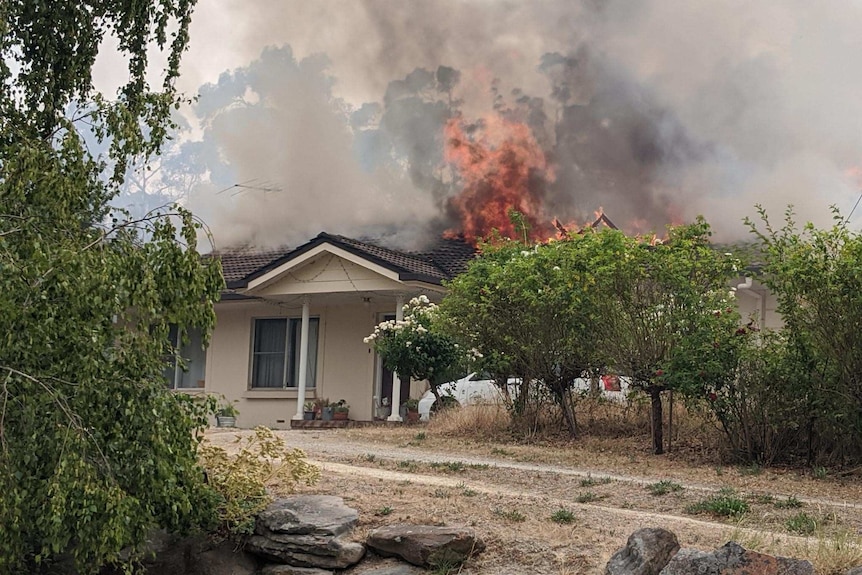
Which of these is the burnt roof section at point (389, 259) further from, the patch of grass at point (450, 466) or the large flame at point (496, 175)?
the patch of grass at point (450, 466)

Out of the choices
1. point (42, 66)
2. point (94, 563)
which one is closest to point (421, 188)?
point (42, 66)

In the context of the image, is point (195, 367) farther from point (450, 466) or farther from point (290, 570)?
point (290, 570)

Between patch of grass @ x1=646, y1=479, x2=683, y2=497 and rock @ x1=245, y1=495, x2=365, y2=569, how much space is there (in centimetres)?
294

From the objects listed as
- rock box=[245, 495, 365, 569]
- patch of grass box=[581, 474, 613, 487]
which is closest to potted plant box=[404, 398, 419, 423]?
patch of grass box=[581, 474, 613, 487]

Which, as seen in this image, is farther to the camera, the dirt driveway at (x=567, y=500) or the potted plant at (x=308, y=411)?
the potted plant at (x=308, y=411)

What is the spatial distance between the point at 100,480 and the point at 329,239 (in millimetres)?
13190

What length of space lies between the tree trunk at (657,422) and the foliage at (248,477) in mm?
5131

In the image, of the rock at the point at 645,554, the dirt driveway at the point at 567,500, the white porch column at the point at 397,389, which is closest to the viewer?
the rock at the point at 645,554

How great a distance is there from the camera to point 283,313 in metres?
22.1

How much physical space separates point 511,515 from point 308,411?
1245 centimetres

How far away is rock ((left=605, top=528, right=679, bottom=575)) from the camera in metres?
6.62

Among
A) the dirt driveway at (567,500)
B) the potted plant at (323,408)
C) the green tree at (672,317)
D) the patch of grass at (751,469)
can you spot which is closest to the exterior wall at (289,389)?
the potted plant at (323,408)

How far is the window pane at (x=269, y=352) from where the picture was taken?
22.1m

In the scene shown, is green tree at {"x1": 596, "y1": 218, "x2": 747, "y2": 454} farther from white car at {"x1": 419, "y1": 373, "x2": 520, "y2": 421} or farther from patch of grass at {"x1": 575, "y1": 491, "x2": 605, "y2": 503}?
white car at {"x1": 419, "y1": 373, "x2": 520, "y2": 421}
